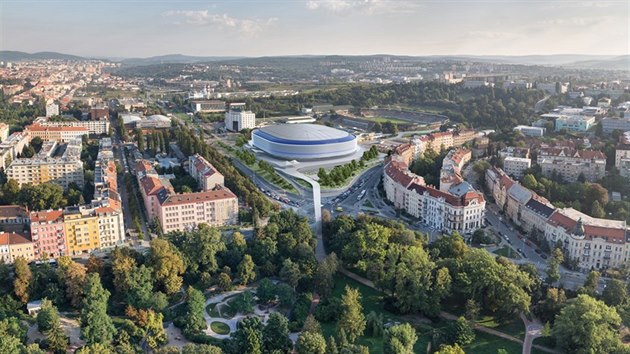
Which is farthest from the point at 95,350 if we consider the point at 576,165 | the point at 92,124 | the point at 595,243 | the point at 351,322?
the point at 92,124

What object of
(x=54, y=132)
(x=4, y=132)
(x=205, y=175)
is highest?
(x=4, y=132)

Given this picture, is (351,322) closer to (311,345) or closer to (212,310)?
(311,345)

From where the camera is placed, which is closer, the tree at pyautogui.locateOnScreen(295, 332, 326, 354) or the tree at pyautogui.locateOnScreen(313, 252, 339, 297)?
the tree at pyautogui.locateOnScreen(295, 332, 326, 354)

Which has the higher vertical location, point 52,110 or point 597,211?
point 52,110

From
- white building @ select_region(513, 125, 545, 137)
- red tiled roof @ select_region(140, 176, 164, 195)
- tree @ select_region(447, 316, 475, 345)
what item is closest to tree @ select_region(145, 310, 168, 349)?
tree @ select_region(447, 316, 475, 345)

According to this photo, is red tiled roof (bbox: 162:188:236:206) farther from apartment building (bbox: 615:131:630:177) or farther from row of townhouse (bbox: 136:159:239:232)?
apartment building (bbox: 615:131:630:177)

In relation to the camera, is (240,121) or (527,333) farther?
(240,121)

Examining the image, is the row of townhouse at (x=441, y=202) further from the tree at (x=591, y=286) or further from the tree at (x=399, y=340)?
the tree at (x=399, y=340)
